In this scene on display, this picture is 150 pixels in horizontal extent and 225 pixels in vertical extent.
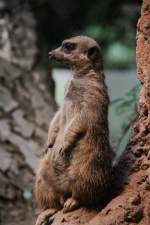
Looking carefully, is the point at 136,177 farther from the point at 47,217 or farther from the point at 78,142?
the point at 47,217

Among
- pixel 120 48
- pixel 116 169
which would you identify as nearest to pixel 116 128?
pixel 116 169

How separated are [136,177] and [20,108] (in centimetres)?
360

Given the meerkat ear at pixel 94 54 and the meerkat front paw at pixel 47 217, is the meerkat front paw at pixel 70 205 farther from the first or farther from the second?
the meerkat ear at pixel 94 54

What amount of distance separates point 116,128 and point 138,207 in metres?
3.87

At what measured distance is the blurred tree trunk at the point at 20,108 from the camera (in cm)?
710

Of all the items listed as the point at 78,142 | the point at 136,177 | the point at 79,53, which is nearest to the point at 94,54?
the point at 79,53

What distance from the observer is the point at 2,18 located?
8883 mm

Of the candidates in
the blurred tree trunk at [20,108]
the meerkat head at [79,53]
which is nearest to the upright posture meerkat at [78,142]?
the meerkat head at [79,53]

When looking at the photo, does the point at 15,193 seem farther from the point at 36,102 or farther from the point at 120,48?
the point at 120,48

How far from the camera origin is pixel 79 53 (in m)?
4.76

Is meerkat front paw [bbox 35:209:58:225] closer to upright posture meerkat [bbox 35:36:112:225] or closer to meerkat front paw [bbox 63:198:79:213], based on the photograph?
upright posture meerkat [bbox 35:36:112:225]

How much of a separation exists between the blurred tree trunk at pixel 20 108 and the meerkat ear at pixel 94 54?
2325 mm

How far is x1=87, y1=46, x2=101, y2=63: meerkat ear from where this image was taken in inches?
184

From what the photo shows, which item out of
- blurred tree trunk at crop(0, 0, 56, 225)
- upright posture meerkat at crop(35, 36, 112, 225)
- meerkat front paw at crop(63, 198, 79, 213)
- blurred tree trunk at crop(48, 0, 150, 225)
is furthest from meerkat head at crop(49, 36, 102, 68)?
blurred tree trunk at crop(0, 0, 56, 225)
